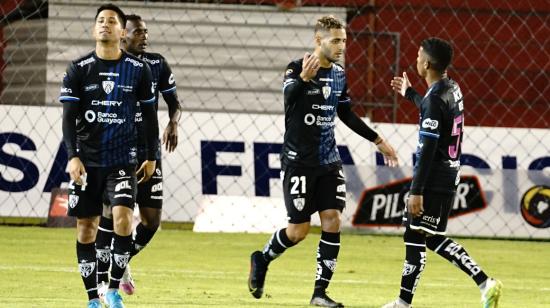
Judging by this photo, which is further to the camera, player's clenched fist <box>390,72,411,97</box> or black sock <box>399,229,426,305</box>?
player's clenched fist <box>390,72,411,97</box>

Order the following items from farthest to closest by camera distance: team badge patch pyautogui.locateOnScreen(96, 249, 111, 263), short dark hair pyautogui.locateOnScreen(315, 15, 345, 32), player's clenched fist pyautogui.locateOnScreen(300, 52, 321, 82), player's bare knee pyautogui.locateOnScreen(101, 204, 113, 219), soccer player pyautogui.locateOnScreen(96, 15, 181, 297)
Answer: soccer player pyautogui.locateOnScreen(96, 15, 181, 297) → player's bare knee pyautogui.locateOnScreen(101, 204, 113, 219) → short dark hair pyautogui.locateOnScreen(315, 15, 345, 32) → team badge patch pyautogui.locateOnScreen(96, 249, 111, 263) → player's clenched fist pyautogui.locateOnScreen(300, 52, 321, 82)

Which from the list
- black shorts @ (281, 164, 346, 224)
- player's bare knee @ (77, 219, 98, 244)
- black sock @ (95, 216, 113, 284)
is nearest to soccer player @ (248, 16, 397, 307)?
black shorts @ (281, 164, 346, 224)

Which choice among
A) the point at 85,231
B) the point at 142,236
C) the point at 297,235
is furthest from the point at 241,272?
the point at 85,231

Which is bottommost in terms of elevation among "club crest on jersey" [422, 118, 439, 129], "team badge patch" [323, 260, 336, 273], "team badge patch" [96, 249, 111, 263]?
"team badge patch" [323, 260, 336, 273]

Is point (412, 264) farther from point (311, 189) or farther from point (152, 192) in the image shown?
point (152, 192)

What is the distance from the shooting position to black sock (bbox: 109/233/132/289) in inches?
329

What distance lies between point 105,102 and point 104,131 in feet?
0.58

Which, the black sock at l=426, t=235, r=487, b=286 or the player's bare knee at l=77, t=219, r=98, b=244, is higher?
the player's bare knee at l=77, t=219, r=98, b=244

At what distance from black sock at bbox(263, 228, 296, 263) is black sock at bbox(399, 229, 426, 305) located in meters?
1.14

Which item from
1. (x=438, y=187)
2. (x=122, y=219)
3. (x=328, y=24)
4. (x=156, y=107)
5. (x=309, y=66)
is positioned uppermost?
(x=328, y=24)

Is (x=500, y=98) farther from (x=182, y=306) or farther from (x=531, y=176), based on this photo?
(x=182, y=306)

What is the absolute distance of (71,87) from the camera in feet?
26.7

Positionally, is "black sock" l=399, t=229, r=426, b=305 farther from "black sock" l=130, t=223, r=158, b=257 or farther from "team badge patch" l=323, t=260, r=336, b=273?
"black sock" l=130, t=223, r=158, b=257

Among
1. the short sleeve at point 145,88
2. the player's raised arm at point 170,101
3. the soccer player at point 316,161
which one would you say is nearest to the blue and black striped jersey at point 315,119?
the soccer player at point 316,161
